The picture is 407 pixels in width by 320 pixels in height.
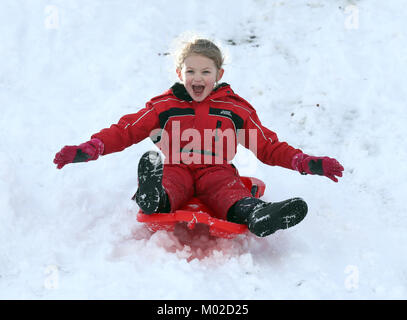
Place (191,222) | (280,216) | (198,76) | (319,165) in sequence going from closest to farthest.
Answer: (280,216)
(191,222)
(319,165)
(198,76)

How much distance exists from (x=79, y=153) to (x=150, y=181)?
398mm

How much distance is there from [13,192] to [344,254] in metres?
1.82

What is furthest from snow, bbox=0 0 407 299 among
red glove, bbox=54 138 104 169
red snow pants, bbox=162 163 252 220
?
red glove, bbox=54 138 104 169

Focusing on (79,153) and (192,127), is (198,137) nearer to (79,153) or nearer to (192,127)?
(192,127)

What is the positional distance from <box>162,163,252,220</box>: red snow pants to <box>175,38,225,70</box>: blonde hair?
587mm

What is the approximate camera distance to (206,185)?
2775 millimetres

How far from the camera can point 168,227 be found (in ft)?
8.24

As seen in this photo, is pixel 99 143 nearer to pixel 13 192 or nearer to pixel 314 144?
pixel 13 192

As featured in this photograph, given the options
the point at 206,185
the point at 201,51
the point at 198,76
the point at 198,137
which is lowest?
the point at 206,185

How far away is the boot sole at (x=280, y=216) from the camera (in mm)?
2275

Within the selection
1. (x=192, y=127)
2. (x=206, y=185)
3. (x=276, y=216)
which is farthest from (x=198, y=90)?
(x=276, y=216)

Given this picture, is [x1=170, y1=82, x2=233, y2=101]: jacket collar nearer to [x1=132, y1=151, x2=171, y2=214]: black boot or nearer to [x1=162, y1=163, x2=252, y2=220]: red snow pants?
[x1=162, y1=163, x2=252, y2=220]: red snow pants

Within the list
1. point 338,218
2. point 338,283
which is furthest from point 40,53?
point 338,283

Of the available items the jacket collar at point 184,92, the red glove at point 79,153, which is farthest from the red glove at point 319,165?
the red glove at point 79,153
